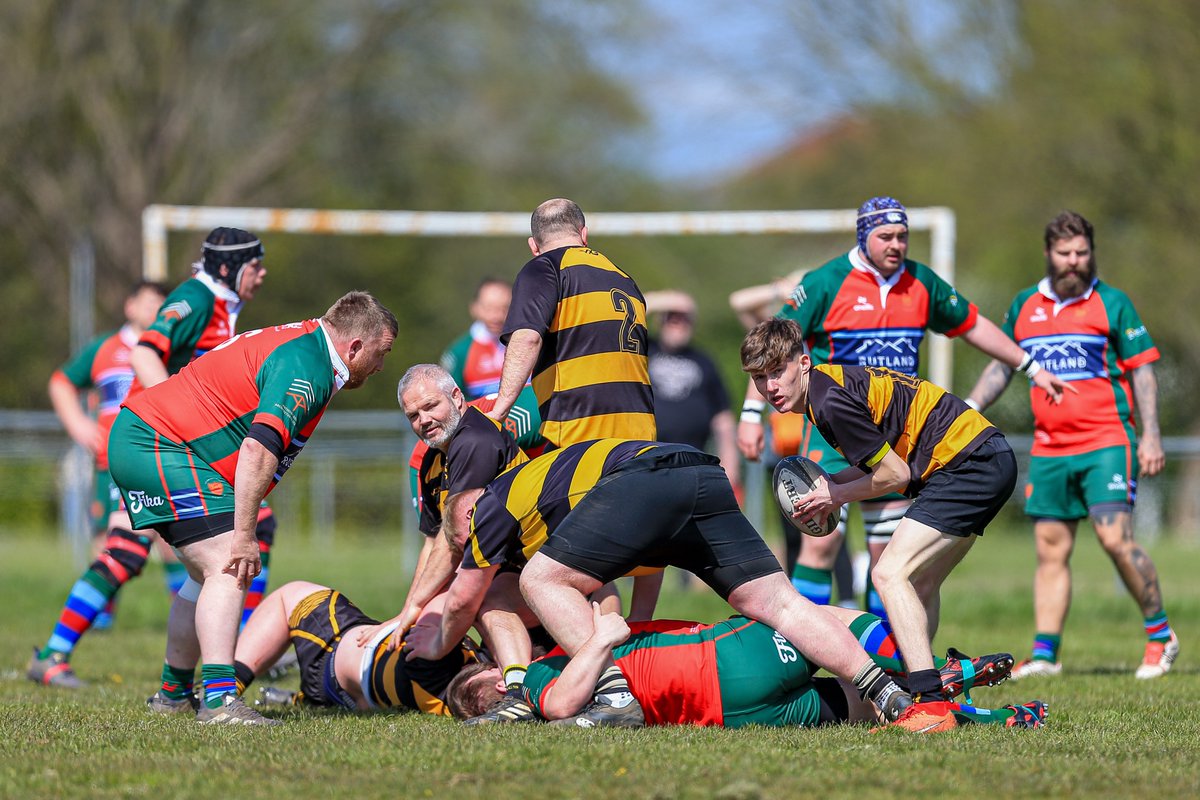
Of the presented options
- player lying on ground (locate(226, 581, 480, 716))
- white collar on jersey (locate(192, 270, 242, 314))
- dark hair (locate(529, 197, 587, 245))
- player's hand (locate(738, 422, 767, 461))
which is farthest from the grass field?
dark hair (locate(529, 197, 587, 245))

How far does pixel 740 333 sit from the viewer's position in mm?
24656

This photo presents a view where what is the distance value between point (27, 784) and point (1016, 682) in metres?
4.87

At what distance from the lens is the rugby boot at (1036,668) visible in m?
7.83

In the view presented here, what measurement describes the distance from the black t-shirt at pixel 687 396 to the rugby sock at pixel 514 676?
21.5 feet

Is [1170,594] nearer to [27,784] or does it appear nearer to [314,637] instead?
[314,637]

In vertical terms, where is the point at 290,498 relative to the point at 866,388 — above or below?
below

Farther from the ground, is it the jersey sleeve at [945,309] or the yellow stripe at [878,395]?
the jersey sleeve at [945,309]

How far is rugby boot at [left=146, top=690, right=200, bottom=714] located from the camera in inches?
247

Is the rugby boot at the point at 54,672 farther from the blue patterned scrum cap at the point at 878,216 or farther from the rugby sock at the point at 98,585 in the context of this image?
the blue patterned scrum cap at the point at 878,216

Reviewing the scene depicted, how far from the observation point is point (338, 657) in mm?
6332

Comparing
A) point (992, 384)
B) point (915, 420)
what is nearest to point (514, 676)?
point (915, 420)

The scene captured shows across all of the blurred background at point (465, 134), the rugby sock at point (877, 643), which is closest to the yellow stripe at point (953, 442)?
the rugby sock at point (877, 643)

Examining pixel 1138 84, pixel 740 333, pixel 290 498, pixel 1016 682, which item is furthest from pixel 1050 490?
pixel 740 333

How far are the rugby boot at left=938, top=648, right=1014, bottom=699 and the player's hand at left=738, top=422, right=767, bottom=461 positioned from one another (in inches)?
87.8
